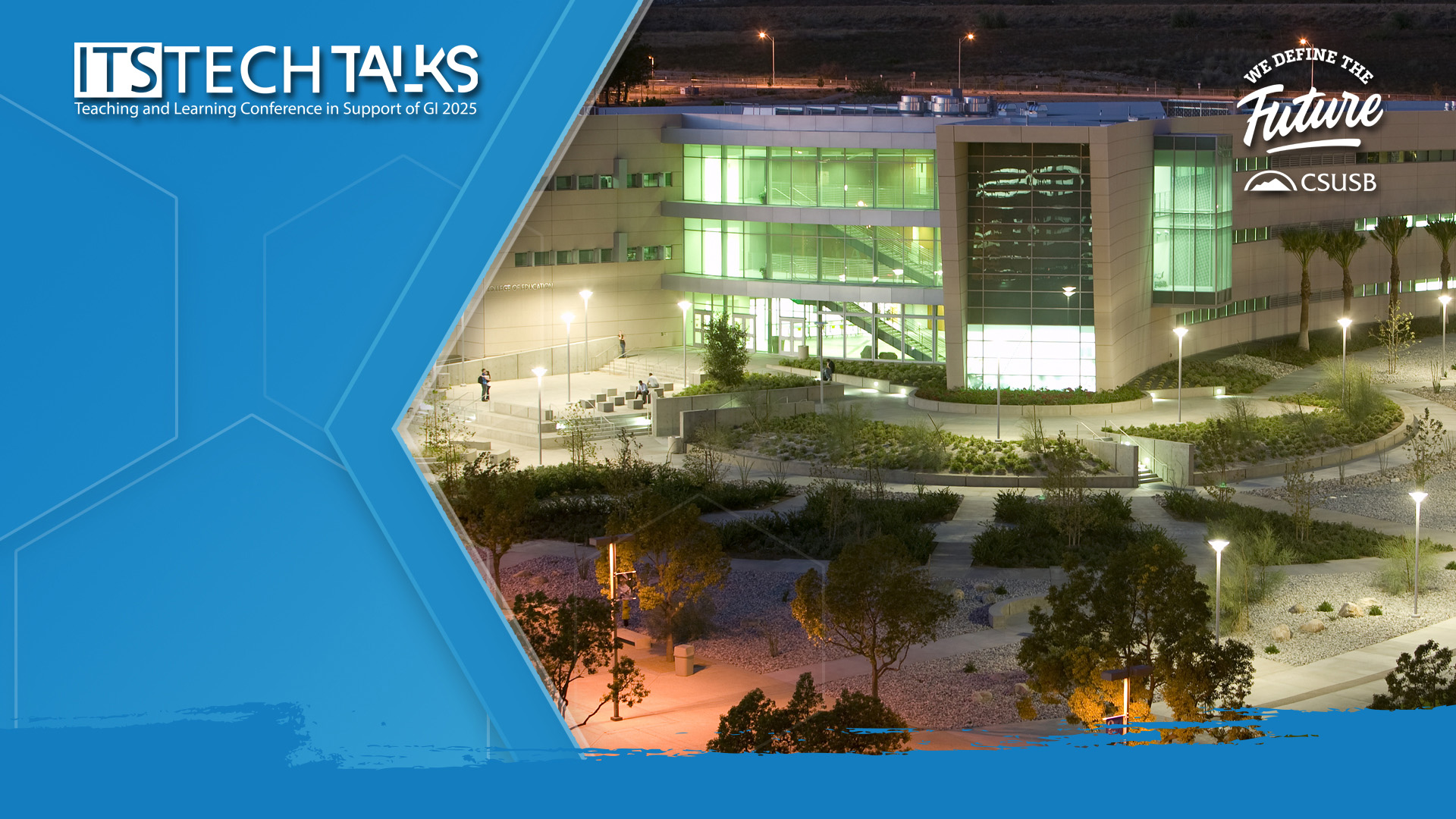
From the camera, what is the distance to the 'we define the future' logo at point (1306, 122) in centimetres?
4050

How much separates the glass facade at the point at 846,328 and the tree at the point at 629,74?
2181cm

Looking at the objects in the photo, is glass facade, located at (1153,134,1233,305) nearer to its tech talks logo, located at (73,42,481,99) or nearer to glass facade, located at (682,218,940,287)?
glass facade, located at (682,218,940,287)

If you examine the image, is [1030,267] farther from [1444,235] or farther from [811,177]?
[1444,235]

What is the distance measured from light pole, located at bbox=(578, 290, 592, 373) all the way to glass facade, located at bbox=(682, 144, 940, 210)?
4.06 metres

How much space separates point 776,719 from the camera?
1206cm

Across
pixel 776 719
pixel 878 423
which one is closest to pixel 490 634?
pixel 776 719

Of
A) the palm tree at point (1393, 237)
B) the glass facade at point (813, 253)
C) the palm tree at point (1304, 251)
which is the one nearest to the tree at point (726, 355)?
the glass facade at point (813, 253)

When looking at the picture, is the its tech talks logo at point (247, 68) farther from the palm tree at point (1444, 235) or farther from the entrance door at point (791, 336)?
the palm tree at point (1444, 235)

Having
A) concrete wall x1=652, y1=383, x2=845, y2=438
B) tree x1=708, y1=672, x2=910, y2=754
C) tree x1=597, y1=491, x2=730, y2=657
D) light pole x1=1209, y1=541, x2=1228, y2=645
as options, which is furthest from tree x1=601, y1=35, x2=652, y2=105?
tree x1=708, y1=672, x2=910, y2=754

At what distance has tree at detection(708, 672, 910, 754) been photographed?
38.4 ft

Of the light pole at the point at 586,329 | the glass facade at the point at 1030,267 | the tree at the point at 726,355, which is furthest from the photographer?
the light pole at the point at 586,329

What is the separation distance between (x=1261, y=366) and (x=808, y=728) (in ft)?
99.4

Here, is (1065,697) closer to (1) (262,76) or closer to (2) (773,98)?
(1) (262,76)

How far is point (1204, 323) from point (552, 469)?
18.9m
